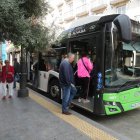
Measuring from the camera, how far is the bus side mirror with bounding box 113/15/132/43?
5.79 metres

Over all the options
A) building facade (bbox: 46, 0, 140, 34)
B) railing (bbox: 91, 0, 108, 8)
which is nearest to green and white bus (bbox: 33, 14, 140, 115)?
building facade (bbox: 46, 0, 140, 34)

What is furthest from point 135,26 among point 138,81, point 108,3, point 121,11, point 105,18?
point 108,3

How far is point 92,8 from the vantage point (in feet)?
89.0

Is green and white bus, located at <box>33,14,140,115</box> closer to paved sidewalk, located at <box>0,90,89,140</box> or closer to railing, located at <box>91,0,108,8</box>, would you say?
paved sidewalk, located at <box>0,90,89,140</box>

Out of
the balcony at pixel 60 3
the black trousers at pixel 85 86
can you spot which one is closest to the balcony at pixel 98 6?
the balcony at pixel 60 3

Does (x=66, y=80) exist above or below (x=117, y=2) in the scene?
below

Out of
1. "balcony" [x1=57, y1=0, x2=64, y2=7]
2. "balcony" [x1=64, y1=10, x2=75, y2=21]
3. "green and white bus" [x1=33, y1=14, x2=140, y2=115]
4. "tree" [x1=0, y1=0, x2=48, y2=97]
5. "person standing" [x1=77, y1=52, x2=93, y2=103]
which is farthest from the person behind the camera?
"balcony" [x1=57, y1=0, x2=64, y2=7]

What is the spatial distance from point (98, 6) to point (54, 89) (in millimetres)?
18292

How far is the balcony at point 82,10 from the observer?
93.4 ft

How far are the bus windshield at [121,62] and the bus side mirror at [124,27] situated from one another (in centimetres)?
63

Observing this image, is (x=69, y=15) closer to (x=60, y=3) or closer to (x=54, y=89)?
(x=60, y=3)

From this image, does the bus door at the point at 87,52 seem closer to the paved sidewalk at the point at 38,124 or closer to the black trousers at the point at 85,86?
the black trousers at the point at 85,86

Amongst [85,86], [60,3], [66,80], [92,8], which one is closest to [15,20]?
[66,80]

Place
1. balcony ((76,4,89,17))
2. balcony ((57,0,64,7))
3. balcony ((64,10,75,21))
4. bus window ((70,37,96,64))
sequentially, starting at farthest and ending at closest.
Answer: balcony ((57,0,64,7)) < balcony ((64,10,75,21)) < balcony ((76,4,89,17)) < bus window ((70,37,96,64))
